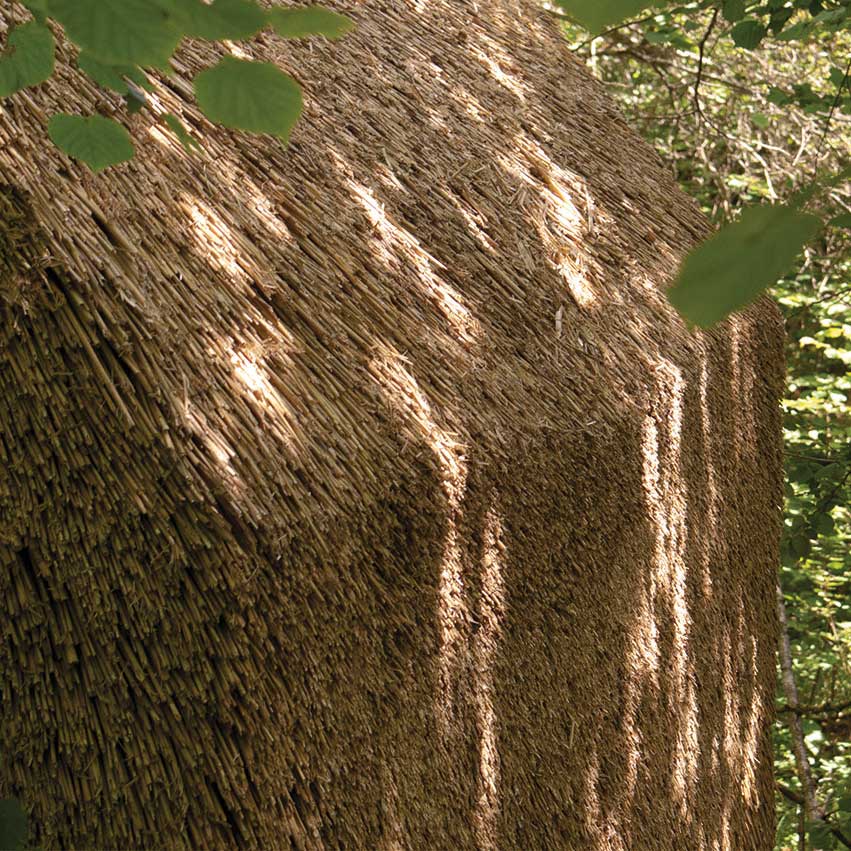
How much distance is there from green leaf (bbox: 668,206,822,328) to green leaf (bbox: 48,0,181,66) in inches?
20.9

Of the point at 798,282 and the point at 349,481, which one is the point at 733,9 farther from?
the point at 798,282

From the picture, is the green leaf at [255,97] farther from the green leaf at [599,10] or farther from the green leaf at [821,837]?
the green leaf at [821,837]

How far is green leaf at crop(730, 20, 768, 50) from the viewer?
4.00m

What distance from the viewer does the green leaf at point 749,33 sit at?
400 centimetres

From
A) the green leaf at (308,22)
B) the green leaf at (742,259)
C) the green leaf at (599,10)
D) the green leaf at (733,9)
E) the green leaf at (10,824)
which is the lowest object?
the green leaf at (10,824)

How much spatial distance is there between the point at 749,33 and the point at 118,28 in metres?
3.71

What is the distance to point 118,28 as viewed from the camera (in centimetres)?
88

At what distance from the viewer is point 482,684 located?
2416 mm

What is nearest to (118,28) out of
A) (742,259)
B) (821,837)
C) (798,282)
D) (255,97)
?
(255,97)

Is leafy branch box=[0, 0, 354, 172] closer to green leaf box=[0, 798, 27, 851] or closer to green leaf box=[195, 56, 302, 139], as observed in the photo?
green leaf box=[195, 56, 302, 139]

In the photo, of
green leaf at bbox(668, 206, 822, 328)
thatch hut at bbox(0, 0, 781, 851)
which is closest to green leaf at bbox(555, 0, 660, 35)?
green leaf at bbox(668, 206, 822, 328)

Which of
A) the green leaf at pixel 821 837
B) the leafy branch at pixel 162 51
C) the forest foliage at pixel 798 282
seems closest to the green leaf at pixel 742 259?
the leafy branch at pixel 162 51

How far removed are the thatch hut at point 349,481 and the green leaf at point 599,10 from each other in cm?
106

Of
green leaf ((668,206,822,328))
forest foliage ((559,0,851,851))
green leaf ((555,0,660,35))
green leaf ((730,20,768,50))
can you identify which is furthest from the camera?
forest foliage ((559,0,851,851))
